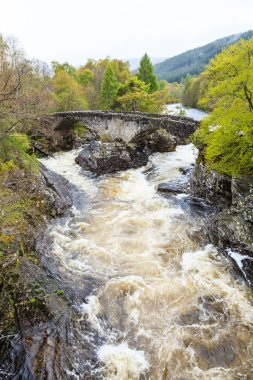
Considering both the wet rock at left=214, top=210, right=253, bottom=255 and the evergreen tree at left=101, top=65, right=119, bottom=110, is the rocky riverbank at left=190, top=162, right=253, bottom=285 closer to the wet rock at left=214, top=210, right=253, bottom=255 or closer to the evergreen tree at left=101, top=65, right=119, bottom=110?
the wet rock at left=214, top=210, right=253, bottom=255

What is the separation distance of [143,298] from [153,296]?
15.3 inches

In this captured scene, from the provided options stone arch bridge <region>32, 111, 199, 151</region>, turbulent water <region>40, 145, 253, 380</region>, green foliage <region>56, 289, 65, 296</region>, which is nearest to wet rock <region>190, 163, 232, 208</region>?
turbulent water <region>40, 145, 253, 380</region>

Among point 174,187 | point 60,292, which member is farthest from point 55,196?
point 174,187

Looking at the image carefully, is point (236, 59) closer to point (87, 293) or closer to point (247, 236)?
point (247, 236)

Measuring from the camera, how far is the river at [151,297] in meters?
7.29

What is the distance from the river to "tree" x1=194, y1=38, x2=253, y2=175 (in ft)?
13.6

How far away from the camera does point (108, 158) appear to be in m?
25.0

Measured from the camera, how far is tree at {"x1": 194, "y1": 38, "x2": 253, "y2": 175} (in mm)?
12555

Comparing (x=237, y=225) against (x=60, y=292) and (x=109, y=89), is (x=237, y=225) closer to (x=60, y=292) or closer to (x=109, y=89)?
(x=60, y=292)

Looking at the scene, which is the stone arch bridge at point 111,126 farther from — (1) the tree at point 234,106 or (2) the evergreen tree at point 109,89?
(1) the tree at point 234,106

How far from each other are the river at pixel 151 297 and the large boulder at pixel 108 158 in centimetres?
786

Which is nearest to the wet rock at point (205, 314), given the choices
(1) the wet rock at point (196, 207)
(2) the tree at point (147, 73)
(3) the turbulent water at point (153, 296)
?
(3) the turbulent water at point (153, 296)

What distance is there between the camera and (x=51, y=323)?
7711mm

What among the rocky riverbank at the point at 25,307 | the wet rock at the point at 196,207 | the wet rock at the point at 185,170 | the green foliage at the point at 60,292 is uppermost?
the rocky riverbank at the point at 25,307
